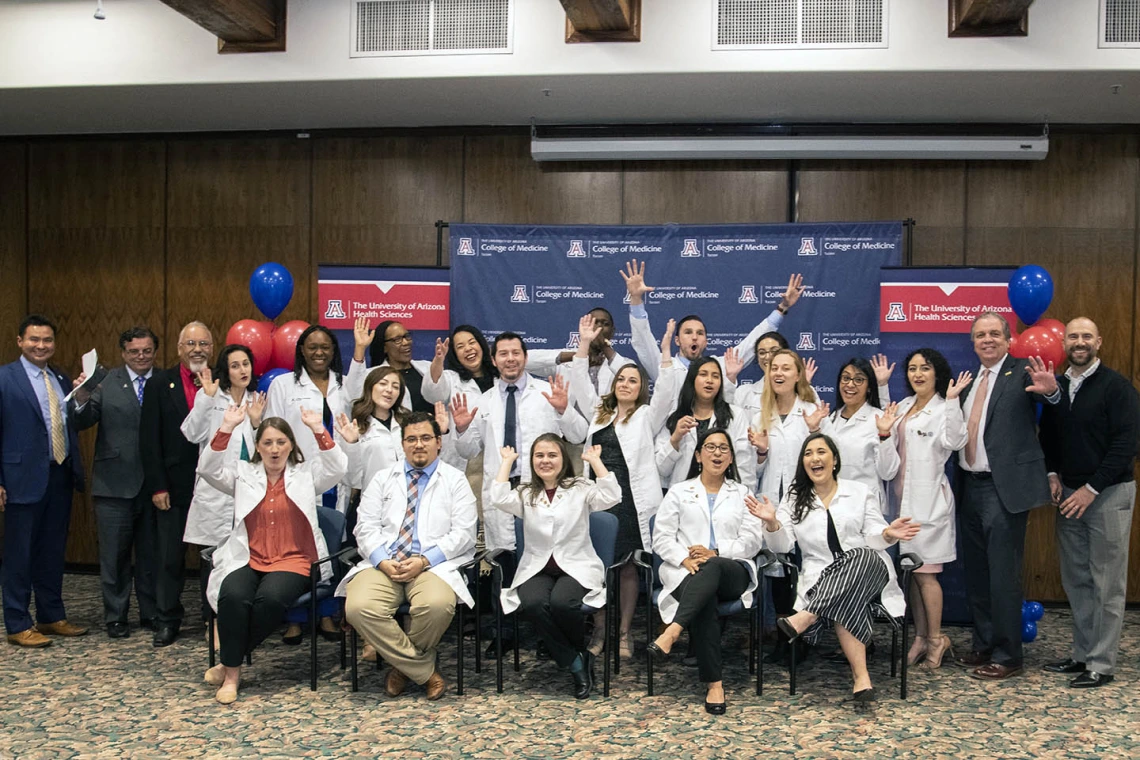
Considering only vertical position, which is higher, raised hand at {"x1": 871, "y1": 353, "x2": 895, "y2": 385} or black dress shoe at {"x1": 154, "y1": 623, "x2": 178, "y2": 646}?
raised hand at {"x1": 871, "y1": 353, "x2": 895, "y2": 385}

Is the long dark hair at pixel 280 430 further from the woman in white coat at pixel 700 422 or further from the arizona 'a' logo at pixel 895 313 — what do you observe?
the arizona 'a' logo at pixel 895 313

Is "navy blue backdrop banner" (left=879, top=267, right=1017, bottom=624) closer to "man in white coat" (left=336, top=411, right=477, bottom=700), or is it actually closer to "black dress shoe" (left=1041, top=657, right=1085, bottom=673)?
"black dress shoe" (left=1041, top=657, right=1085, bottom=673)

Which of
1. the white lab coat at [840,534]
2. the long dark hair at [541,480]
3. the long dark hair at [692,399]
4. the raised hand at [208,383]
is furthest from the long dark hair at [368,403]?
the white lab coat at [840,534]

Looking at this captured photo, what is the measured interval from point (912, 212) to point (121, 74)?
5040 millimetres

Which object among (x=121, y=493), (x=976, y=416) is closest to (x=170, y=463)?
(x=121, y=493)

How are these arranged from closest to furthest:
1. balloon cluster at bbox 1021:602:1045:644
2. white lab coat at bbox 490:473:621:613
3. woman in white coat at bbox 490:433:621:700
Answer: woman in white coat at bbox 490:433:621:700 < white lab coat at bbox 490:473:621:613 < balloon cluster at bbox 1021:602:1045:644

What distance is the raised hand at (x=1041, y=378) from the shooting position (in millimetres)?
4609

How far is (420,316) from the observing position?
21.2 feet

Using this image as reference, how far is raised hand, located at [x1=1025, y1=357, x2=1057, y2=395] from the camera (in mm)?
4609

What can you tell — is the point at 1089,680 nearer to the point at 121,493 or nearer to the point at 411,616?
the point at 411,616

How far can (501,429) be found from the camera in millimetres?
5238

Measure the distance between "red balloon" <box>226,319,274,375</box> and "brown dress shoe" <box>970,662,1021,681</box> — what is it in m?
4.39

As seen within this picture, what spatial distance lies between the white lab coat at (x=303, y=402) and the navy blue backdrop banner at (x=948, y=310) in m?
3.27

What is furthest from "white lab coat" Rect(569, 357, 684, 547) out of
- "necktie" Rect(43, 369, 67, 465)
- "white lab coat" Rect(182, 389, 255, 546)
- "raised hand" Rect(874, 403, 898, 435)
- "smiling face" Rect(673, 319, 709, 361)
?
"necktie" Rect(43, 369, 67, 465)
